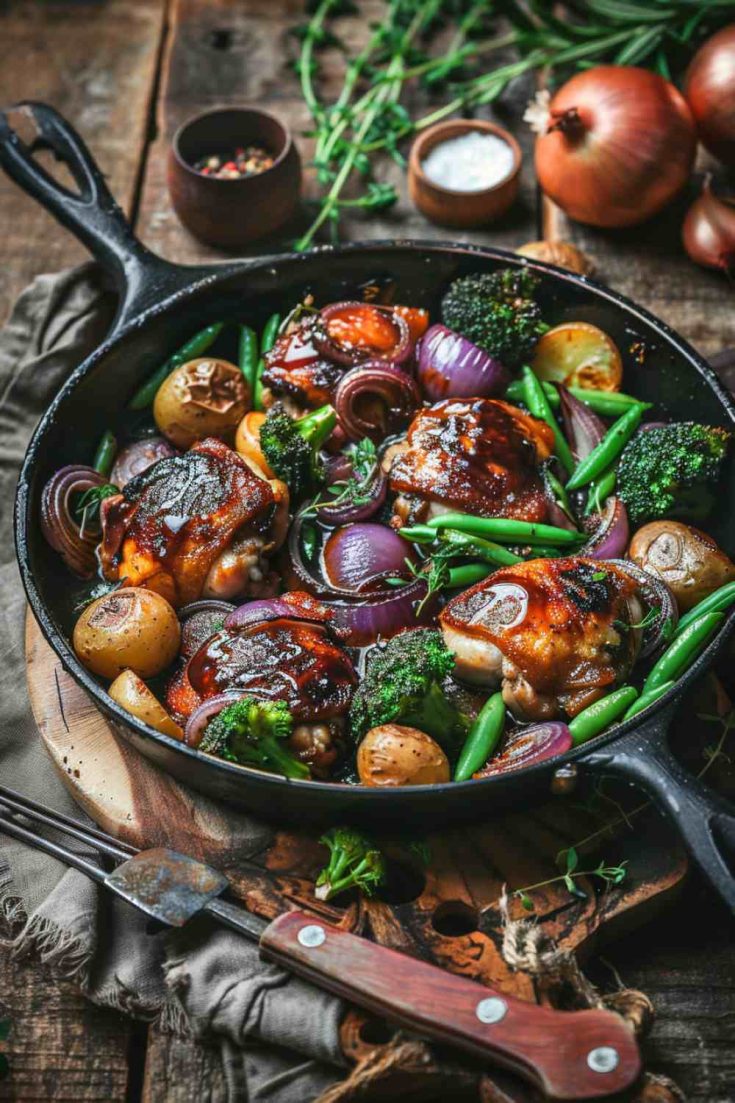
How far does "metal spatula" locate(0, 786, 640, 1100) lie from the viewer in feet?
9.23

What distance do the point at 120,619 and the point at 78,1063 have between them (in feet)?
4.49

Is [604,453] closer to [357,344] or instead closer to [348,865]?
[357,344]

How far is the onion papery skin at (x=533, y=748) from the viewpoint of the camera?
10.8ft

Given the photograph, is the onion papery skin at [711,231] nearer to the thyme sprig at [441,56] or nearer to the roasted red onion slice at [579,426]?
the thyme sprig at [441,56]

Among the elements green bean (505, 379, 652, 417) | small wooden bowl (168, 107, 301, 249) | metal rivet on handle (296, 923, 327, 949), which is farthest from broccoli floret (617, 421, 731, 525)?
small wooden bowl (168, 107, 301, 249)

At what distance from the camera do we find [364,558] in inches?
150

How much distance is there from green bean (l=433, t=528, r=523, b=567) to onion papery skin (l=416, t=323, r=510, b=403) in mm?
685

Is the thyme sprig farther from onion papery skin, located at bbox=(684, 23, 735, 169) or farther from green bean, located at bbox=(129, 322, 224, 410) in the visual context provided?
green bean, located at bbox=(129, 322, 224, 410)

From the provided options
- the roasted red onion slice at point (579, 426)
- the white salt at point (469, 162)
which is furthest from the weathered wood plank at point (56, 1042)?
the white salt at point (469, 162)

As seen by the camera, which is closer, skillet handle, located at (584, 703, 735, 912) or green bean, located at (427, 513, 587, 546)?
skillet handle, located at (584, 703, 735, 912)

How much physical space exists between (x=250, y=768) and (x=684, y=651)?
4.73 ft

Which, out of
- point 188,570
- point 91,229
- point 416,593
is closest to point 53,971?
point 188,570

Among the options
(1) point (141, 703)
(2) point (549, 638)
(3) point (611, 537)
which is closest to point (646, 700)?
(2) point (549, 638)

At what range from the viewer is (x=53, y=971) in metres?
3.37
